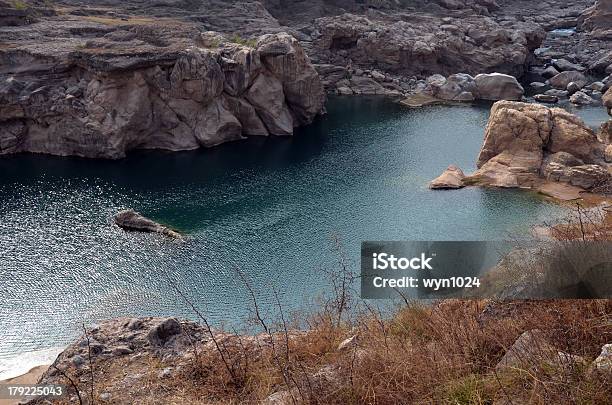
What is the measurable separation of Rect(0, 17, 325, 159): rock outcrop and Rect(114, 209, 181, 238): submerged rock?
15.9m

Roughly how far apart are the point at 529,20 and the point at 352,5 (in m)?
30.8

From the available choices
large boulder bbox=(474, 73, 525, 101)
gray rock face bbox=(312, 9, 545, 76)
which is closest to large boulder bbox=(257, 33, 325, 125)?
gray rock face bbox=(312, 9, 545, 76)

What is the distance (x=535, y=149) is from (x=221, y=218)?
2244cm

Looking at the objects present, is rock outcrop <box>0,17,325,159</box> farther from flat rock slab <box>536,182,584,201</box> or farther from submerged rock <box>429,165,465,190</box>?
flat rock slab <box>536,182,584,201</box>

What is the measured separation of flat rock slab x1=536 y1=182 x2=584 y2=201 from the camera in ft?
124

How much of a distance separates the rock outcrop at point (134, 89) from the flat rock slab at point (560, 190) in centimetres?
2452

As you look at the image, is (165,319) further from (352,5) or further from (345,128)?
(352,5)

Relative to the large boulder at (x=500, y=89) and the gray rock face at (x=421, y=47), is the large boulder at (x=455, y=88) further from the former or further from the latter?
the gray rock face at (x=421, y=47)

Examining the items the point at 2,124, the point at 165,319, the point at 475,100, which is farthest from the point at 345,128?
the point at 165,319

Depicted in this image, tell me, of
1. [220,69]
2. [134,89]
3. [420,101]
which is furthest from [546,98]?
[134,89]

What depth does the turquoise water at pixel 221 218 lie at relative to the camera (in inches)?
996

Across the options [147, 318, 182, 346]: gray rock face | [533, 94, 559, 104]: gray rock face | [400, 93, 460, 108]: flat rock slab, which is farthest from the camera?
[400, 93, 460, 108]: flat rock slab

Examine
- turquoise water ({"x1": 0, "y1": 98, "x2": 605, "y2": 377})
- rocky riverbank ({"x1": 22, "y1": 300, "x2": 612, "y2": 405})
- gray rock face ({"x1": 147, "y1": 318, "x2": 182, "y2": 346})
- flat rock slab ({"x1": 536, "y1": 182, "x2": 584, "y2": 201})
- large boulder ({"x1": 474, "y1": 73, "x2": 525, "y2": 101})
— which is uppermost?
rocky riverbank ({"x1": 22, "y1": 300, "x2": 612, "y2": 405})

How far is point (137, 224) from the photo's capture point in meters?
32.7
